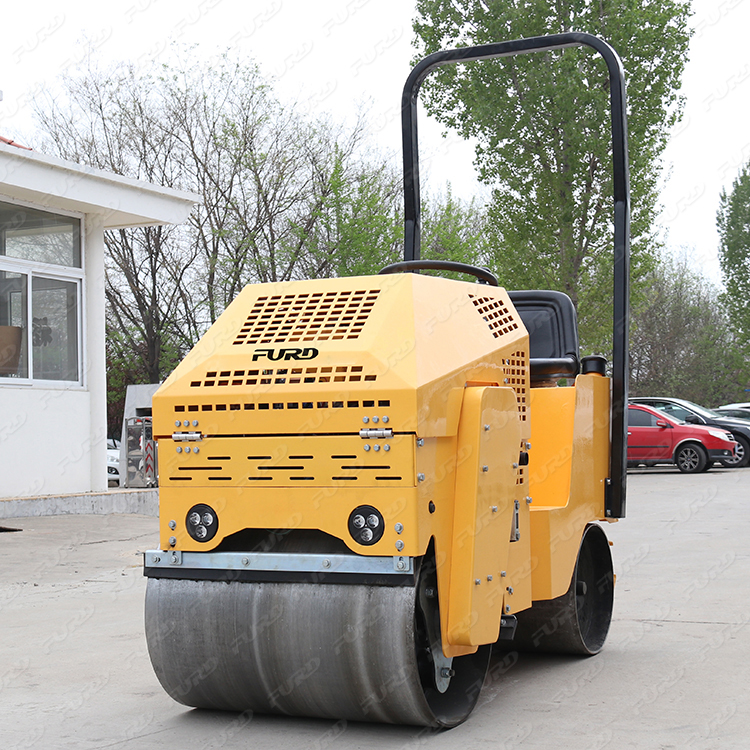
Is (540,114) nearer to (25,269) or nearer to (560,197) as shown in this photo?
(560,197)

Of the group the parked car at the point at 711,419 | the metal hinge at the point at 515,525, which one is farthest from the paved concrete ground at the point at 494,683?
the parked car at the point at 711,419

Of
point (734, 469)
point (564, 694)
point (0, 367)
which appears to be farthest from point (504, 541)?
point (734, 469)

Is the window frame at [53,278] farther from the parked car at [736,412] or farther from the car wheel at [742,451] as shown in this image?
the parked car at [736,412]

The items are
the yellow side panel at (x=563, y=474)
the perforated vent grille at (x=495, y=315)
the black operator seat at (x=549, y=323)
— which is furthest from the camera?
the black operator seat at (x=549, y=323)

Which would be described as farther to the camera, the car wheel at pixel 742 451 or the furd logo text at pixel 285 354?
the car wheel at pixel 742 451

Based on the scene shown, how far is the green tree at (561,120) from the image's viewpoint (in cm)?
2867

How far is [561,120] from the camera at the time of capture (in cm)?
2905

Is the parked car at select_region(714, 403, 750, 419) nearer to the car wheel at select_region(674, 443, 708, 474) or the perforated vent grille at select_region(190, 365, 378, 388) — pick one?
the car wheel at select_region(674, 443, 708, 474)

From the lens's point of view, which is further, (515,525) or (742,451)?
(742,451)

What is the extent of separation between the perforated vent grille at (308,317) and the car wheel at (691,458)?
65.8 ft

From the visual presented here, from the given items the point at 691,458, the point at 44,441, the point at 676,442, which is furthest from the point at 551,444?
the point at 691,458

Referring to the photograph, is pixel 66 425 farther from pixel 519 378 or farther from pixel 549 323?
pixel 519 378

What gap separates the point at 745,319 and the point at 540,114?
29.1 metres

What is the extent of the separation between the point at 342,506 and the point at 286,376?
0.60 metres
